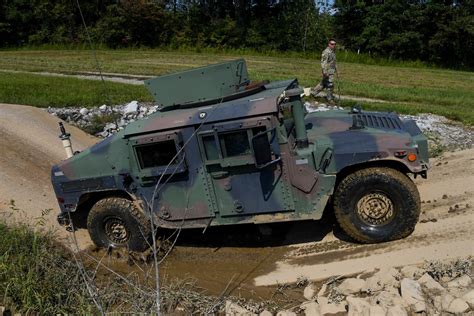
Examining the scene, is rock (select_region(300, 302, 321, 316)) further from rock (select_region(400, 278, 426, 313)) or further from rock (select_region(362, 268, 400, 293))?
rock (select_region(400, 278, 426, 313))

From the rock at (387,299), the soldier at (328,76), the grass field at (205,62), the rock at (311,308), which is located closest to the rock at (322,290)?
the rock at (311,308)

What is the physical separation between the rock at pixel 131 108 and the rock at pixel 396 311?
9.19m

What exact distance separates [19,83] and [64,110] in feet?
10.4

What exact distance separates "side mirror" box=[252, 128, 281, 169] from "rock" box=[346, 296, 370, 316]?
1.82 metres

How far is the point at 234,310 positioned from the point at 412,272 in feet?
6.59

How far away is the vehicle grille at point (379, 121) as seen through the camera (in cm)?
732

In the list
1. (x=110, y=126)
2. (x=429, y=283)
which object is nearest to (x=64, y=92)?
(x=110, y=126)

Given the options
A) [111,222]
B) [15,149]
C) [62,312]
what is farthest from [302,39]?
[62,312]

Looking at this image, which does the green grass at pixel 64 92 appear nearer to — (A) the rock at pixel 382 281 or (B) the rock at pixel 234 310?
(B) the rock at pixel 234 310

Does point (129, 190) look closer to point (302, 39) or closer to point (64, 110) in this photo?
point (64, 110)

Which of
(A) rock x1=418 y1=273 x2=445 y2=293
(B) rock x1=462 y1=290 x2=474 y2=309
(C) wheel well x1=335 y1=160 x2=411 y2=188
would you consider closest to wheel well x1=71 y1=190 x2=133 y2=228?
(C) wheel well x1=335 y1=160 x2=411 y2=188

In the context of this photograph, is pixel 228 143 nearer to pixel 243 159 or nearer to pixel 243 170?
pixel 243 159

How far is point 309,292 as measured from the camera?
6297mm

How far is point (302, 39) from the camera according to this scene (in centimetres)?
3086
